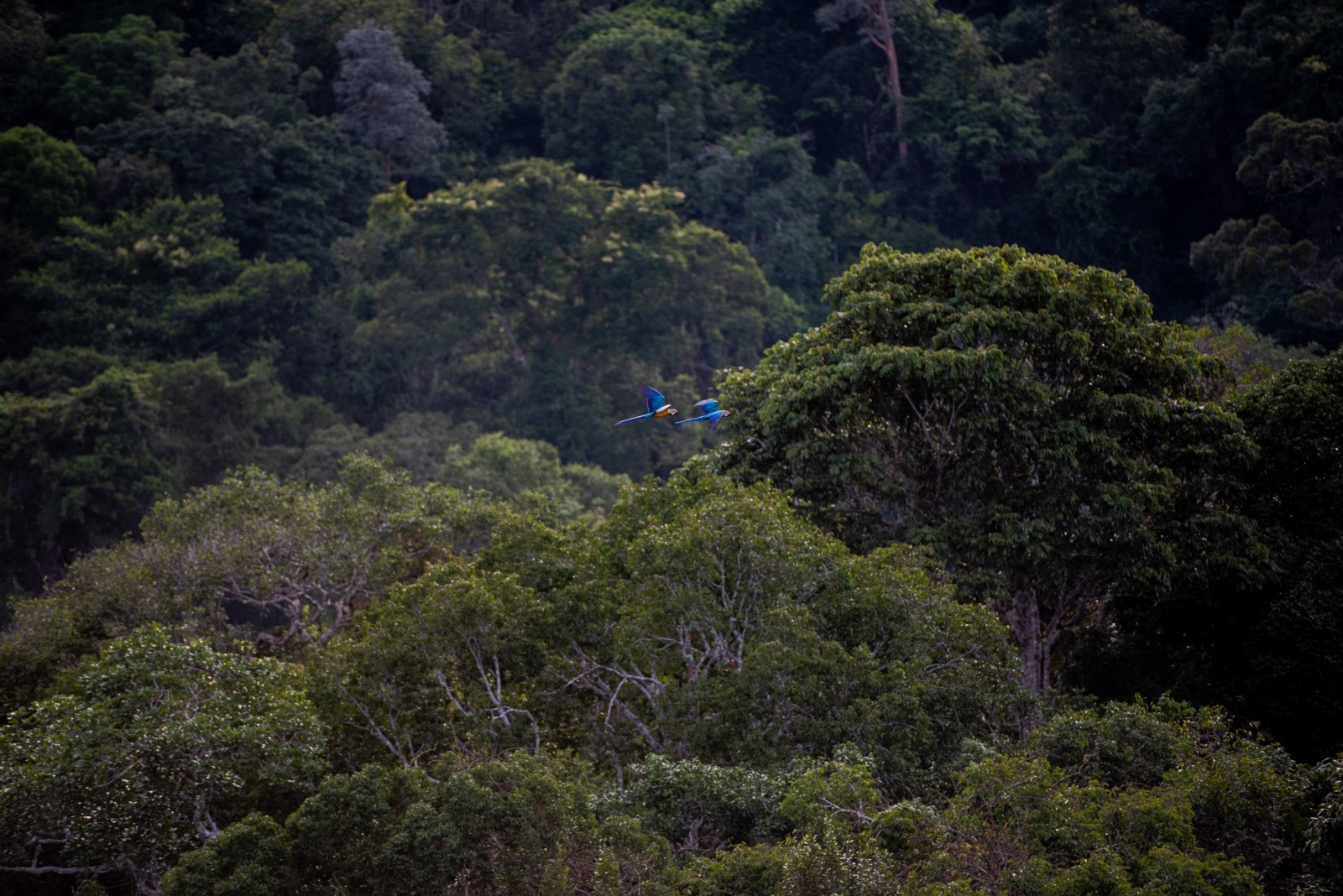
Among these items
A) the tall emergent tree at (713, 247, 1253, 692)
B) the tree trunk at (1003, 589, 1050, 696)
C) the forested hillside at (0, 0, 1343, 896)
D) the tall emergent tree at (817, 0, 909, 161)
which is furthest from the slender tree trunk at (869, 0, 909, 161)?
the tree trunk at (1003, 589, 1050, 696)

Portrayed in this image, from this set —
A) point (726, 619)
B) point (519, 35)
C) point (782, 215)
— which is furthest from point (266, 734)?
point (519, 35)

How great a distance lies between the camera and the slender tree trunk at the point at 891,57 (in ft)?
156

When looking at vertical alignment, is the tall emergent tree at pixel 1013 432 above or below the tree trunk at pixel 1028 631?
above

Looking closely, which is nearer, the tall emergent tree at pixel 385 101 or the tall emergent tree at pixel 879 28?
the tall emergent tree at pixel 385 101

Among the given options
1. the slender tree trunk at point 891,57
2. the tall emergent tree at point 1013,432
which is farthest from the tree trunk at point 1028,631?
the slender tree trunk at point 891,57

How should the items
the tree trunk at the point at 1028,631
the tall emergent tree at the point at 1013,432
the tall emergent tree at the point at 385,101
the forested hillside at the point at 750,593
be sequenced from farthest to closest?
1. the tall emergent tree at the point at 385,101
2. the tree trunk at the point at 1028,631
3. the tall emergent tree at the point at 1013,432
4. the forested hillside at the point at 750,593

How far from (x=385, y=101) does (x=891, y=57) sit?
674 inches

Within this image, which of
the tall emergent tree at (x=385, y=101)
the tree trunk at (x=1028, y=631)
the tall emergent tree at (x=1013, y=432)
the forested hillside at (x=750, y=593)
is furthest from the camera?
the tall emergent tree at (x=385, y=101)

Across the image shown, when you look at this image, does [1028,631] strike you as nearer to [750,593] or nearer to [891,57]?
[750,593]

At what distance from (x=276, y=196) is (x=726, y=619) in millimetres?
32434

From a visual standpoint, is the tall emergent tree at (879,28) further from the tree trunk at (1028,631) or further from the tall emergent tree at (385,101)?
the tree trunk at (1028,631)

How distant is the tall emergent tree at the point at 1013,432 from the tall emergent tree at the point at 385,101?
32588mm

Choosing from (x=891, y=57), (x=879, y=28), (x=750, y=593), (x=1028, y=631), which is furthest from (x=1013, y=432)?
(x=879, y=28)

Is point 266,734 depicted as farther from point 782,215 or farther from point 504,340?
point 782,215
